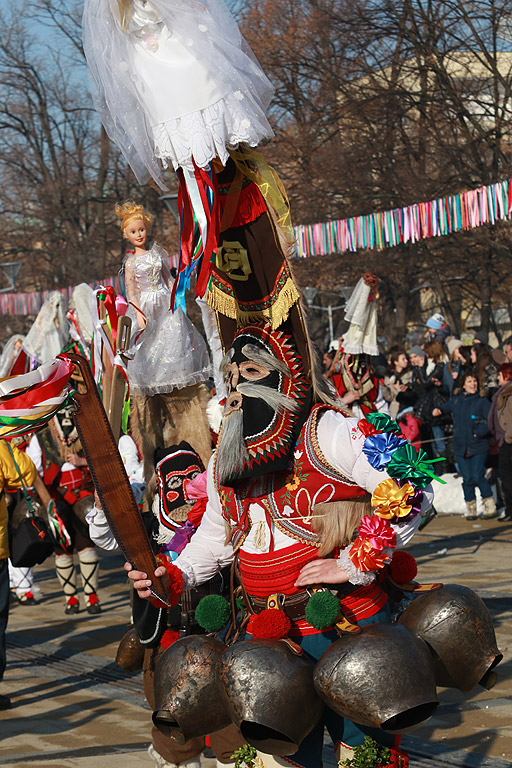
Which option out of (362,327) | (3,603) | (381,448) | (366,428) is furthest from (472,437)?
(381,448)

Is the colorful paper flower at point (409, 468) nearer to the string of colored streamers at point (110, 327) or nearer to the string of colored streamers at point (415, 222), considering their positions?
the string of colored streamers at point (110, 327)

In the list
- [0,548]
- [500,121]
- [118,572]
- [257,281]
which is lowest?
[118,572]

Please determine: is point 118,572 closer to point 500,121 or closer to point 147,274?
point 147,274

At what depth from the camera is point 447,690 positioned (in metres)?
6.07

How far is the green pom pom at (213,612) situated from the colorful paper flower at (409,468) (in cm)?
80

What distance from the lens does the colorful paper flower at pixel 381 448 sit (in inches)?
120

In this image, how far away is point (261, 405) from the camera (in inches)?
128

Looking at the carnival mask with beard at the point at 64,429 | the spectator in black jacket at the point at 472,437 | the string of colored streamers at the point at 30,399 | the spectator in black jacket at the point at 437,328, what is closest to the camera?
the string of colored streamers at the point at 30,399

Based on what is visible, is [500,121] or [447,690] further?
[500,121]

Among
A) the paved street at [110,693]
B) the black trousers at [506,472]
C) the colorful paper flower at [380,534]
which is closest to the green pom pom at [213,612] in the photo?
the colorful paper flower at [380,534]

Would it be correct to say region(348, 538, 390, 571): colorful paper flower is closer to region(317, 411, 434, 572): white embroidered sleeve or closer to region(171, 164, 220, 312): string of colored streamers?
region(317, 411, 434, 572): white embroidered sleeve

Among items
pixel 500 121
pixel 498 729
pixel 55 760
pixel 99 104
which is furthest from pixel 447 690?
pixel 500 121

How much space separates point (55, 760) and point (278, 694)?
2.85 meters

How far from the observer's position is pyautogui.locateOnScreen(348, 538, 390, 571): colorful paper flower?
305 centimetres
